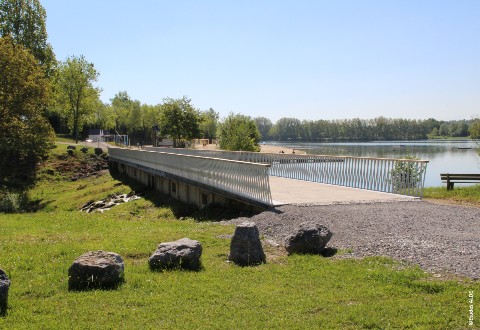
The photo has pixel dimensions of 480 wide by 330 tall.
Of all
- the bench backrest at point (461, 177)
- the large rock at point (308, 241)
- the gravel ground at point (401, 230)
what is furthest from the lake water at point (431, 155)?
the large rock at point (308, 241)

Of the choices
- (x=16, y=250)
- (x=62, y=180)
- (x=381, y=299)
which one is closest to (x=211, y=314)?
(x=381, y=299)

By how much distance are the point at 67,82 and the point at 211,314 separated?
5891 cm

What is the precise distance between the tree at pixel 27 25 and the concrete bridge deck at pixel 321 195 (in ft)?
135

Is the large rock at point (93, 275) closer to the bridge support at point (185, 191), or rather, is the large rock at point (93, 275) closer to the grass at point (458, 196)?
the bridge support at point (185, 191)

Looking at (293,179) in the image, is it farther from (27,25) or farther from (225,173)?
(27,25)

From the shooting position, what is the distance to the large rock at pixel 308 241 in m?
8.88

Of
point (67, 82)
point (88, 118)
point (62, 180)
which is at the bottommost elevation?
point (62, 180)

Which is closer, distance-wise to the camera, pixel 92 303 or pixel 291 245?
pixel 92 303

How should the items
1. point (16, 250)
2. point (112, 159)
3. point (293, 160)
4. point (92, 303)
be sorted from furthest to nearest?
point (112, 159) → point (293, 160) → point (16, 250) → point (92, 303)

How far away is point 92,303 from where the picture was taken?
6.18 meters

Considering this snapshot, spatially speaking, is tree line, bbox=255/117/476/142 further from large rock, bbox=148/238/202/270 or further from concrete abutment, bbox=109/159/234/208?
large rock, bbox=148/238/202/270

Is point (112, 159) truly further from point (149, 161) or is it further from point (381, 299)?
point (381, 299)

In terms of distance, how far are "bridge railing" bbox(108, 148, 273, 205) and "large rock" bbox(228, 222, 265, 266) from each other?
4.72 m

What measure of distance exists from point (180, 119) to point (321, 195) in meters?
38.6
